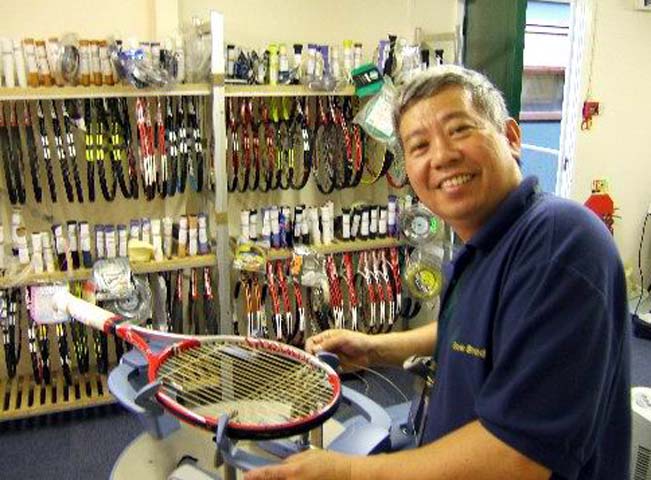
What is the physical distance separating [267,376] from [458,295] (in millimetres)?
462

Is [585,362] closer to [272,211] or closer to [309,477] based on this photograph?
[309,477]

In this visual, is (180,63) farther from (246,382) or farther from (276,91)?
(246,382)

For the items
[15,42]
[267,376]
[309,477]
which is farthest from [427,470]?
[15,42]

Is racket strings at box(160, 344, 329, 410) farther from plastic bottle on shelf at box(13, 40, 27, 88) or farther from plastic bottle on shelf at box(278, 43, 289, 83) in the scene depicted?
plastic bottle on shelf at box(278, 43, 289, 83)

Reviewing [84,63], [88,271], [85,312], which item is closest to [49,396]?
[88,271]

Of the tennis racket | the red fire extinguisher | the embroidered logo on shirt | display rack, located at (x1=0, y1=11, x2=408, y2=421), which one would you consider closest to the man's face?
the embroidered logo on shirt

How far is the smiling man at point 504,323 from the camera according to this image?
0.93 metres

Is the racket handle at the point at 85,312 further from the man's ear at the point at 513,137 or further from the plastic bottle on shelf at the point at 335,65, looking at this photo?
the plastic bottle on shelf at the point at 335,65

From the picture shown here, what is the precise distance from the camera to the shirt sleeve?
925mm

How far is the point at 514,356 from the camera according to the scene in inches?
38.2

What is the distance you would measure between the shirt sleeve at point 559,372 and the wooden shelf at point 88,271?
2403mm

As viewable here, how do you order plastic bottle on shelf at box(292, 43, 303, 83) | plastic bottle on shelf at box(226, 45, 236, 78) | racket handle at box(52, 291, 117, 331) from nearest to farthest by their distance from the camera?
racket handle at box(52, 291, 117, 331)
plastic bottle on shelf at box(226, 45, 236, 78)
plastic bottle on shelf at box(292, 43, 303, 83)

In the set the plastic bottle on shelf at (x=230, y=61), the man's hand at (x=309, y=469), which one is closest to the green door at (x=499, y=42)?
the plastic bottle on shelf at (x=230, y=61)

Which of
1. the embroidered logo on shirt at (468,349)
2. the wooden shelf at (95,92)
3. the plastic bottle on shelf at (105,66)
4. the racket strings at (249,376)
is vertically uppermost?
the plastic bottle on shelf at (105,66)
